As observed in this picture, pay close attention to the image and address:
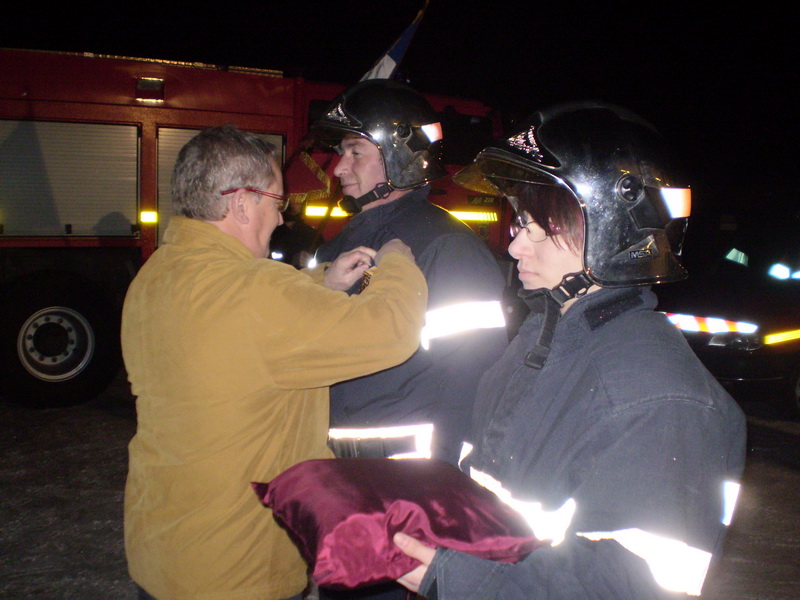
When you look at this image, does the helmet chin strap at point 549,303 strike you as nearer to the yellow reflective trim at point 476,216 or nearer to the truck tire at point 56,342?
the yellow reflective trim at point 476,216

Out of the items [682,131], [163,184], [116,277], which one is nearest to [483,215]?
[163,184]

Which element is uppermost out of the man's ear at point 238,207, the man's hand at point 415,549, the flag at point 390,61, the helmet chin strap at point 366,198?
the flag at point 390,61

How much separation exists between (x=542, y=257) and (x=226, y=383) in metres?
0.84

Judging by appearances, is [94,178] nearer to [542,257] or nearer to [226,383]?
[226,383]

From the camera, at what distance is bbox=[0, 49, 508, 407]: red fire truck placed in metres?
5.62

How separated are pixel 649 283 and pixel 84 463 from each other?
4.52 m

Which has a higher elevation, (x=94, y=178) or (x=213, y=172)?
(x=94, y=178)

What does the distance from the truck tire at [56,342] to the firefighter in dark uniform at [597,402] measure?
515 cm

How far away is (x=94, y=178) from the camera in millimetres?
5855

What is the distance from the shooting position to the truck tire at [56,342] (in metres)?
5.69

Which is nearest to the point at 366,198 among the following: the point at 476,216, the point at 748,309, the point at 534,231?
the point at 534,231

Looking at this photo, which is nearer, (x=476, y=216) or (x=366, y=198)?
(x=366, y=198)

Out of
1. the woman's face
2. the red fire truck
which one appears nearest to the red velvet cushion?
the woman's face

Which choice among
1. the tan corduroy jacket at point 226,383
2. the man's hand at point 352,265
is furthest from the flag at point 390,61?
the tan corduroy jacket at point 226,383
